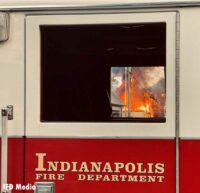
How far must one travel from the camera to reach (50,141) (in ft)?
12.3

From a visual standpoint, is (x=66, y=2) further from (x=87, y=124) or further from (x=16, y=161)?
(x=16, y=161)

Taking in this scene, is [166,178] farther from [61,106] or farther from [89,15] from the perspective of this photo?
[89,15]

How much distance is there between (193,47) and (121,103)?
0.58 metres

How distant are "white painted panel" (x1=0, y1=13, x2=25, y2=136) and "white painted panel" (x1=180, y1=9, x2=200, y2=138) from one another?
3.42 ft

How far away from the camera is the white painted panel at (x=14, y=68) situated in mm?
3809

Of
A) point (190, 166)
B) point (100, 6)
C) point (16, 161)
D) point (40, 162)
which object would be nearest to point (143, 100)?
point (190, 166)

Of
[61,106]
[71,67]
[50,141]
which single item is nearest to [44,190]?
[50,141]

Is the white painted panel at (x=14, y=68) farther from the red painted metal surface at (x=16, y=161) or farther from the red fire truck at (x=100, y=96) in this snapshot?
the red painted metal surface at (x=16, y=161)

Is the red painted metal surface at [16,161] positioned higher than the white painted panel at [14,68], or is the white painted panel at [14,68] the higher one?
the white painted panel at [14,68]

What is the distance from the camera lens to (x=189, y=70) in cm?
368

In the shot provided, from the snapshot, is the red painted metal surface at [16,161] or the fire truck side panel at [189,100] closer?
the fire truck side panel at [189,100]

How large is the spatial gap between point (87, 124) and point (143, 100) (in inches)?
15.5

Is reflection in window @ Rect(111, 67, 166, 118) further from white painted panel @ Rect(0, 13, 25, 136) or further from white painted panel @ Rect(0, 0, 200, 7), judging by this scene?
white painted panel @ Rect(0, 13, 25, 136)

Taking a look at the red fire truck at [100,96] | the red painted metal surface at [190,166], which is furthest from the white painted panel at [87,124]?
the red painted metal surface at [190,166]
